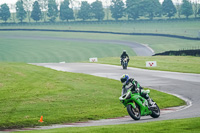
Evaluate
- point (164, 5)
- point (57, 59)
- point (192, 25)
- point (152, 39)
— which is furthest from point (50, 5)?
point (57, 59)

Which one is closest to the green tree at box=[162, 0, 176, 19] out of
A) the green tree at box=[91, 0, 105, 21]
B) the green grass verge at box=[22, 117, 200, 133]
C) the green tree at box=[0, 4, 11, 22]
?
the green tree at box=[91, 0, 105, 21]

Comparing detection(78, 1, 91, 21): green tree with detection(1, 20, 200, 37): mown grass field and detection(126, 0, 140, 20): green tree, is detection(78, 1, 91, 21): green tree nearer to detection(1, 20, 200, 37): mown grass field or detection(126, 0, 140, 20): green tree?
detection(126, 0, 140, 20): green tree

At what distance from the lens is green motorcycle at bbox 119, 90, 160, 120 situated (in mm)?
13945

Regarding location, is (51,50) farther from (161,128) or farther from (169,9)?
(169,9)

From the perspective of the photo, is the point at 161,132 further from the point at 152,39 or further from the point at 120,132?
the point at 152,39

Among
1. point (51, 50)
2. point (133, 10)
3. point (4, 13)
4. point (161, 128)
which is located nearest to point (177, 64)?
point (161, 128)

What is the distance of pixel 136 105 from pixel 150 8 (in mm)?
152923

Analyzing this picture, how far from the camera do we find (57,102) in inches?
724

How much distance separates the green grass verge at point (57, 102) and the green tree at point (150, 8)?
143805 millimetres

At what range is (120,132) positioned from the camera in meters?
10.9

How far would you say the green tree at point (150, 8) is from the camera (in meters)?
166

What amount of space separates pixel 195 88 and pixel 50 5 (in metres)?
170

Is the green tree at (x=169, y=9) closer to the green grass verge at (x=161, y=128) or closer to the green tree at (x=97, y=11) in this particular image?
the green tree at (x=97, y=11)

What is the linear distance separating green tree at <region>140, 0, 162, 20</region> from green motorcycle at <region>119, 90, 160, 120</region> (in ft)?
499
